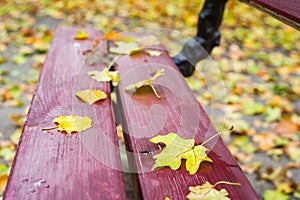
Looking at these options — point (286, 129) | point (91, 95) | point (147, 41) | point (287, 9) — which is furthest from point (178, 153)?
point (286, 129)

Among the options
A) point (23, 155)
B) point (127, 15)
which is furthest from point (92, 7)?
point (23, 155)

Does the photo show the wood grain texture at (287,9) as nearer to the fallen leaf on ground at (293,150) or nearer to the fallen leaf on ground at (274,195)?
the fallen leaf on ground at (274,195)

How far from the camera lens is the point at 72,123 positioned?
1.14 metres

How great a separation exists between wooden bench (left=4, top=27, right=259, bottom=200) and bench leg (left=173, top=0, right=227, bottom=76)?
460mm

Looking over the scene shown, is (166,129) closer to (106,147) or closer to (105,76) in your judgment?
(106,147)

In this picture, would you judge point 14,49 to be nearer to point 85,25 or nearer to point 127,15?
point 85,25

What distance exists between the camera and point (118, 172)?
96 cm

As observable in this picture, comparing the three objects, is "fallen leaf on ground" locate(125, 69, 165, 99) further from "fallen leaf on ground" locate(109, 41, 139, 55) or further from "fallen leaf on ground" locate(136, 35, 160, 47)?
"fallen leaf on ground" locate(136, 35, 160, 47)

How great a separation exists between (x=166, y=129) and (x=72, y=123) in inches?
11.4

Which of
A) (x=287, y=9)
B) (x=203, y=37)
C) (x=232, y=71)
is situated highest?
(x=287, y=9)

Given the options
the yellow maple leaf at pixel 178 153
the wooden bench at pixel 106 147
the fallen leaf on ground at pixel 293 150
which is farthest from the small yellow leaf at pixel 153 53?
the fallen leaf on ground at pixel 293 150

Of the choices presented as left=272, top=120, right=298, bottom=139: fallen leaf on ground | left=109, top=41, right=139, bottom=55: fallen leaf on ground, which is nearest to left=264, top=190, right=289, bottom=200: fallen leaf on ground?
left=272, top=120, right=298, bottom=139: fallen leaf on ground

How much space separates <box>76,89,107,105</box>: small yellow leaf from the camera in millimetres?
1302

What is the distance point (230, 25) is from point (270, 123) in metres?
1.95
